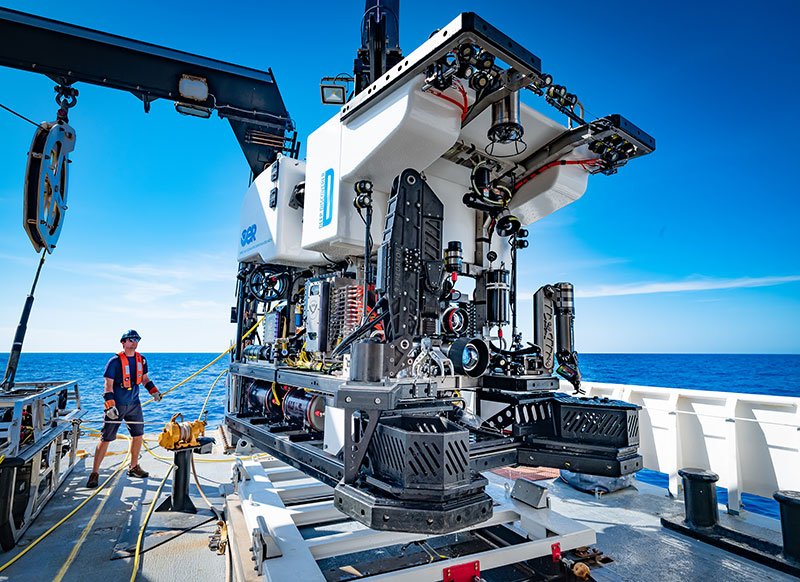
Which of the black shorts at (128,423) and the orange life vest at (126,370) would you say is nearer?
the black shorts at (128,423)

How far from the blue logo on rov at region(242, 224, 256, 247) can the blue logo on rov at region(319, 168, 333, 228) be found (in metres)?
1.86

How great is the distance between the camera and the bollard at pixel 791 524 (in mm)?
3283

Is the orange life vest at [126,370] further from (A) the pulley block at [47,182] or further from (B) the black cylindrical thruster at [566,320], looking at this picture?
(B) the black cylindrical thruster at [566,320]

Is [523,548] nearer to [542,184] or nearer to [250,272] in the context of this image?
[542,184]

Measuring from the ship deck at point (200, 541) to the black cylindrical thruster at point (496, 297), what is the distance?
2141 millimetres

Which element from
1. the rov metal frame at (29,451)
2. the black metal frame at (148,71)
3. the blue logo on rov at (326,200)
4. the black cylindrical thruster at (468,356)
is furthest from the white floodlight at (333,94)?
the rov metal frame at (29,451)

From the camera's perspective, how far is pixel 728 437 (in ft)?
15.1

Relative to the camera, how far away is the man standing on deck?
5500mm

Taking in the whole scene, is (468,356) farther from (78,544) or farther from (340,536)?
(78,544)

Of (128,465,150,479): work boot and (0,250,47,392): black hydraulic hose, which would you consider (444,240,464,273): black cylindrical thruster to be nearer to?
(0,250,47,392): black hydraulic hose

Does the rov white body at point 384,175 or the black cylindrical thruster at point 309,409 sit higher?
the rov white body at point 384,175

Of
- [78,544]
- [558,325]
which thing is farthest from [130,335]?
[558,325]

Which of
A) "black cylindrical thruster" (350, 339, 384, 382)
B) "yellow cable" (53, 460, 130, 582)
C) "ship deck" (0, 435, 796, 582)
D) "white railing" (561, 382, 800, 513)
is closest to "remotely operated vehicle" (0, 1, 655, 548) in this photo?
"black cylindrical thruster" (350, 339, 384, 382)

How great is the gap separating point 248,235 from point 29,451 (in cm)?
326
